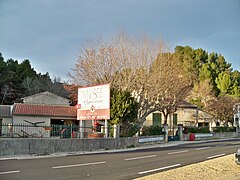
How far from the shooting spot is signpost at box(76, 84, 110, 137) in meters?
Answer: 26.9

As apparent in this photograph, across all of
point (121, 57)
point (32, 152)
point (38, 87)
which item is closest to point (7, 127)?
point (32, 152)

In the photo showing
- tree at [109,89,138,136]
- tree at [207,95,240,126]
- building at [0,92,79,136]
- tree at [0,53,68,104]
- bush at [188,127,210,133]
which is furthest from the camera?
tree at [0,53,68,104]

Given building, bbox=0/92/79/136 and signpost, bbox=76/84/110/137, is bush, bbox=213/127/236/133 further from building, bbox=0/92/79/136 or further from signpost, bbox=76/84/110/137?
signpost, bbox=76/84/110/137

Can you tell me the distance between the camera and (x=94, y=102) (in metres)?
28.0

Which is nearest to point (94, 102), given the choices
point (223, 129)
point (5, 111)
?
point (5, 111)

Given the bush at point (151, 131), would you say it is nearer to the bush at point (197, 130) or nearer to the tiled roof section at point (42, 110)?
the bush at point (197, 130)

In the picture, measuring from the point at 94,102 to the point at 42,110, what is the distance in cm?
1558

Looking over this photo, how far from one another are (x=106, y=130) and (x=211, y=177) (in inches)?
662

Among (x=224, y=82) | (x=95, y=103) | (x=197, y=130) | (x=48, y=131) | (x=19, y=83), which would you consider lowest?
(x=197, y=130)

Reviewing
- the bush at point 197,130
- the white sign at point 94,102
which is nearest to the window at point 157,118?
the bush at point 197,130

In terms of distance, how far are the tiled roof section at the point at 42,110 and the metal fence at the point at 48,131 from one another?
13.5m

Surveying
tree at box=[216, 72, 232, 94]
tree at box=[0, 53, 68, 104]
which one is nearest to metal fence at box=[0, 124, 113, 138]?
tree at box=[0, 53, 68, 104]

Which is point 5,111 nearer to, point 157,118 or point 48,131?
point 48,131

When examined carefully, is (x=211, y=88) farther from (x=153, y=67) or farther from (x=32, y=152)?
(x=32, y=152)
